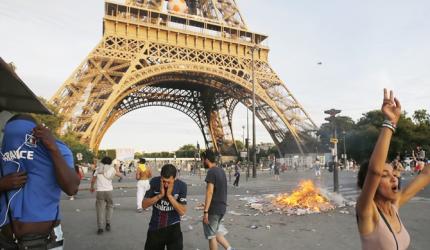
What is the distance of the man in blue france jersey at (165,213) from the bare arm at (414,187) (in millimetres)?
2291

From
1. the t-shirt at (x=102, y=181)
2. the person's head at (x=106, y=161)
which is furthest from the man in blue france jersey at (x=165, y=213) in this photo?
the person's head at (x=106, y=161)

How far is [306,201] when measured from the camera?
11.4m

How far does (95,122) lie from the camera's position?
29391mm

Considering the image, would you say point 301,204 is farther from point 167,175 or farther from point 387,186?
point 387,186

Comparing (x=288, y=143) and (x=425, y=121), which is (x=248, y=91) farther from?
(x=425, y=121)

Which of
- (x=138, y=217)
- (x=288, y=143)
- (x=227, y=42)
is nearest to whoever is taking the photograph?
Answer: (x=138, y=217)

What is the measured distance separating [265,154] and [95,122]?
196 feet

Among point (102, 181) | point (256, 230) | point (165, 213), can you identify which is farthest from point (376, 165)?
point (102, 181)

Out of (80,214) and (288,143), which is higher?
(288,143)

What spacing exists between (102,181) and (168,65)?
25.5m

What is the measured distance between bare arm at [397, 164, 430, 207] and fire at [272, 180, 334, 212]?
8443mm

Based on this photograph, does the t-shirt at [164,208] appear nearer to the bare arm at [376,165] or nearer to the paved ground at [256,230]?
the bare arm at [376,165]

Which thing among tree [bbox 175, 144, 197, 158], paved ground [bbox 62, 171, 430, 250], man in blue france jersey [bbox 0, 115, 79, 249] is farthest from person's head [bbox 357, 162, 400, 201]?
tree [bbox 175, 144, 197, 158]

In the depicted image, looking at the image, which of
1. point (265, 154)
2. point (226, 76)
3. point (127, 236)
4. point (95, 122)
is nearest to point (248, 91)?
point (226, 76)
